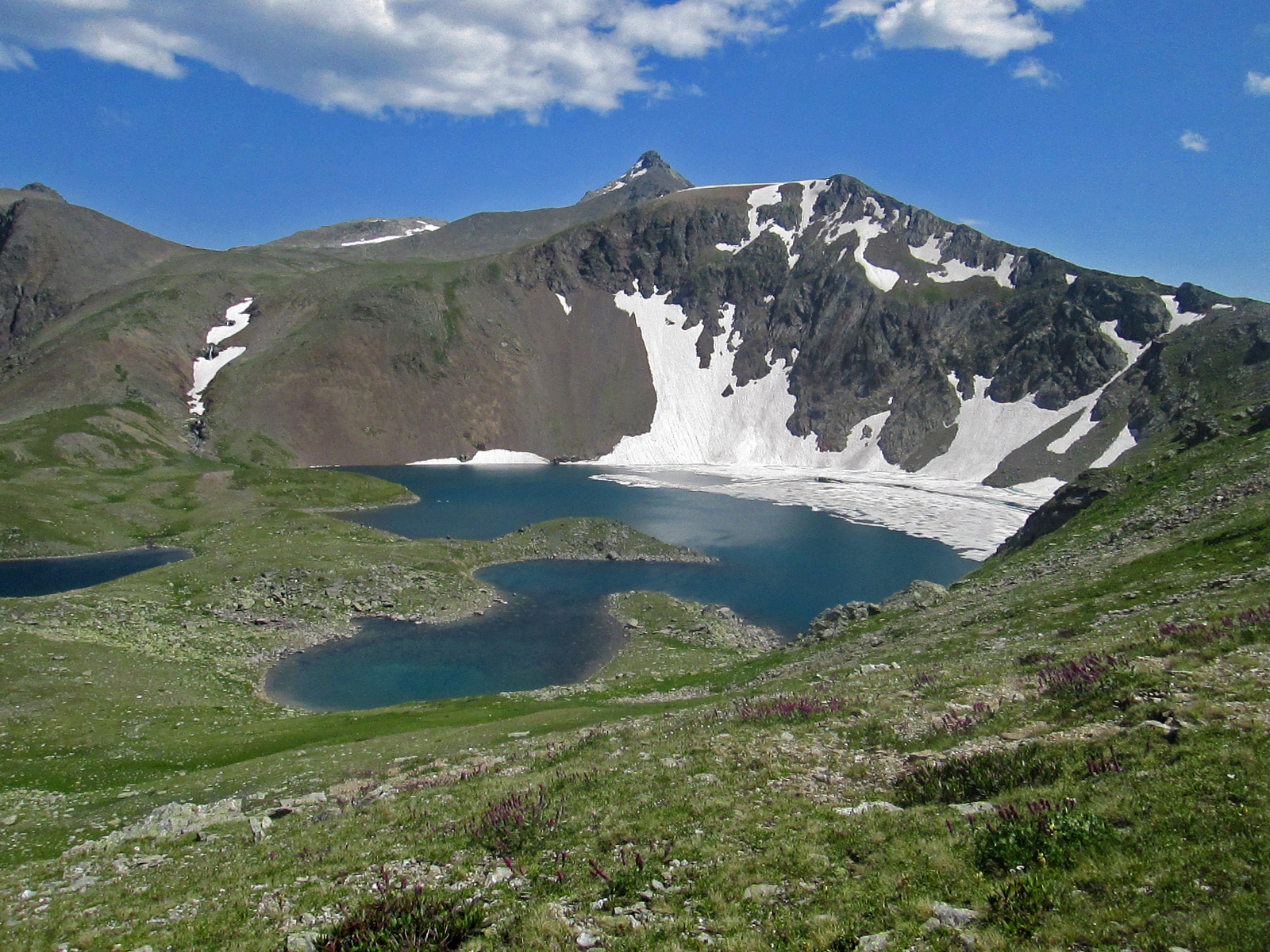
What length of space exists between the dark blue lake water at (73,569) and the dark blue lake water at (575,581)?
101 feet

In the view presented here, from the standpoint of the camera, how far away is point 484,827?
13984mm

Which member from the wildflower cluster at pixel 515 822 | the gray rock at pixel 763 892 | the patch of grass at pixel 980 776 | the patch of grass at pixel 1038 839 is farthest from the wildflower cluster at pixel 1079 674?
the wildflower cluster at pixel 515 822

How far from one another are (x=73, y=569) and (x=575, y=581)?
5865 centimetres

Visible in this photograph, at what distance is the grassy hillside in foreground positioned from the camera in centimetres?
880

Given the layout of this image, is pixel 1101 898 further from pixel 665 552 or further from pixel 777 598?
pixel 665 552

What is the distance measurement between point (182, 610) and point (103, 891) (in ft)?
168

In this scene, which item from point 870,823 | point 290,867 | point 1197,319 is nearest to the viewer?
point 870,823

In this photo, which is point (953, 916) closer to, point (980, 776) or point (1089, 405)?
point (980, 776)

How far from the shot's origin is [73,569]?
7769cm

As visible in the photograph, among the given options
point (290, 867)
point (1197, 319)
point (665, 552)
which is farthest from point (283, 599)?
point (1197, 319)

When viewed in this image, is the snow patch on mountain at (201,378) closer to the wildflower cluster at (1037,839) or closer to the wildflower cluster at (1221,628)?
the wildflower cluster at (1221,628)

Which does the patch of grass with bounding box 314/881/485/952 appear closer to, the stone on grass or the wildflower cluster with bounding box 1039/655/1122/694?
the stone on grass

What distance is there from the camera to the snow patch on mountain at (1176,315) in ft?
550

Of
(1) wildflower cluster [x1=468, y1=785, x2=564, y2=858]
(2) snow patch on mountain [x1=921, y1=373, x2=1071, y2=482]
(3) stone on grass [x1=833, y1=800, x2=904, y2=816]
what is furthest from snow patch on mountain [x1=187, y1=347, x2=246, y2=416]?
(3) stone on grass [x1=833, y1=800, x2=904, y2=816]
